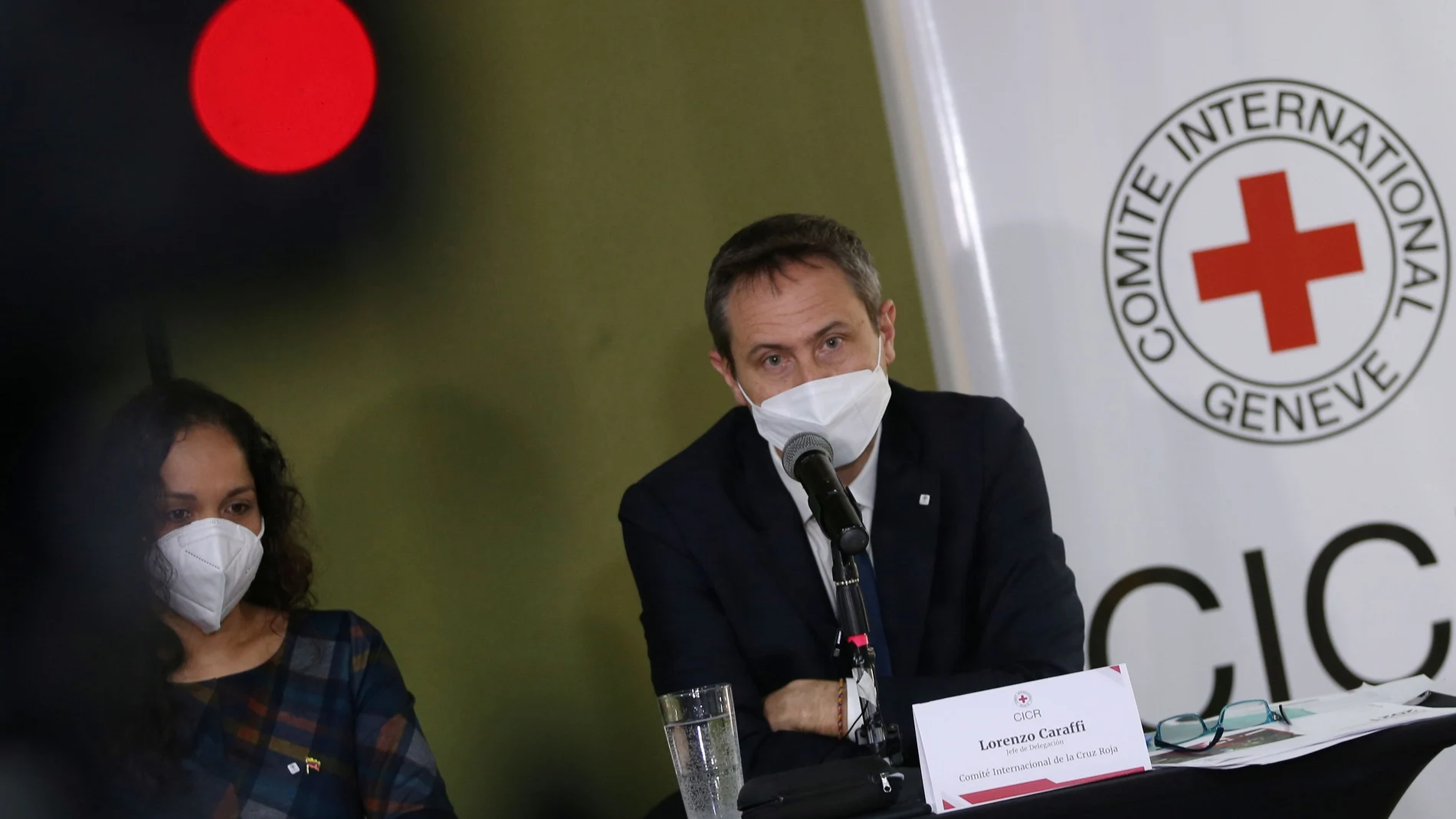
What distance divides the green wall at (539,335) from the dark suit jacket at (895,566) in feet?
2.29

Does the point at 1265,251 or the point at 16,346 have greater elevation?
the point at 16,346

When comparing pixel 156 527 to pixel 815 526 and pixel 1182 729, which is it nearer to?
pixel 815 526

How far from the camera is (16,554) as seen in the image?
2.20 meters

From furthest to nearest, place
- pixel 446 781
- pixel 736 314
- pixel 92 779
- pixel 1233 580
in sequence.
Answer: pixel 446 781 → pixel 1233 580 → pixel 736 314 → pixel 92 779

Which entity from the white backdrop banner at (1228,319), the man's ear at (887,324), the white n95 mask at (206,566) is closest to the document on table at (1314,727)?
the man's ear at (887,324)

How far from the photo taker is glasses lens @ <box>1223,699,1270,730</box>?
1.25 metres

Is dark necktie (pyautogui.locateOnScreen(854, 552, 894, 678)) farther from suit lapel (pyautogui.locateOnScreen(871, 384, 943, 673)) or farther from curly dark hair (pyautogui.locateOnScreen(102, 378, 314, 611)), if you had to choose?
curly dark hair (pyautogui.locateOnScreen(102, 378, 314, 611))

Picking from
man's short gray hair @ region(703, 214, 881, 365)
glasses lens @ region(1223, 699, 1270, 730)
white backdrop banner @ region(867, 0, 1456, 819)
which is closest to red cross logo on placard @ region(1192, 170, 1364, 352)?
white backdrop banner @ region(867, 0, 1456, 819)

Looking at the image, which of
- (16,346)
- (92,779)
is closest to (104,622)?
(92,779)

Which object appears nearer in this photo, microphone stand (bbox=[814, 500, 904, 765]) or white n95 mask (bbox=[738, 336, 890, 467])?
microphone stand (bbox=[814, 500, 904, 765])

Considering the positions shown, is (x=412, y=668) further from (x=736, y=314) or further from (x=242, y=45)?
(x=242, y=45)

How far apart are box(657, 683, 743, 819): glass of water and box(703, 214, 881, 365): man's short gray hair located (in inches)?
33.0

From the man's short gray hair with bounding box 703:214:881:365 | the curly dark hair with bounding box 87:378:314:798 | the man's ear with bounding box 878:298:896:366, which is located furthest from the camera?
the man's ear with bounding box 878:298:896:366

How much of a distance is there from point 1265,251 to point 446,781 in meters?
2.01
